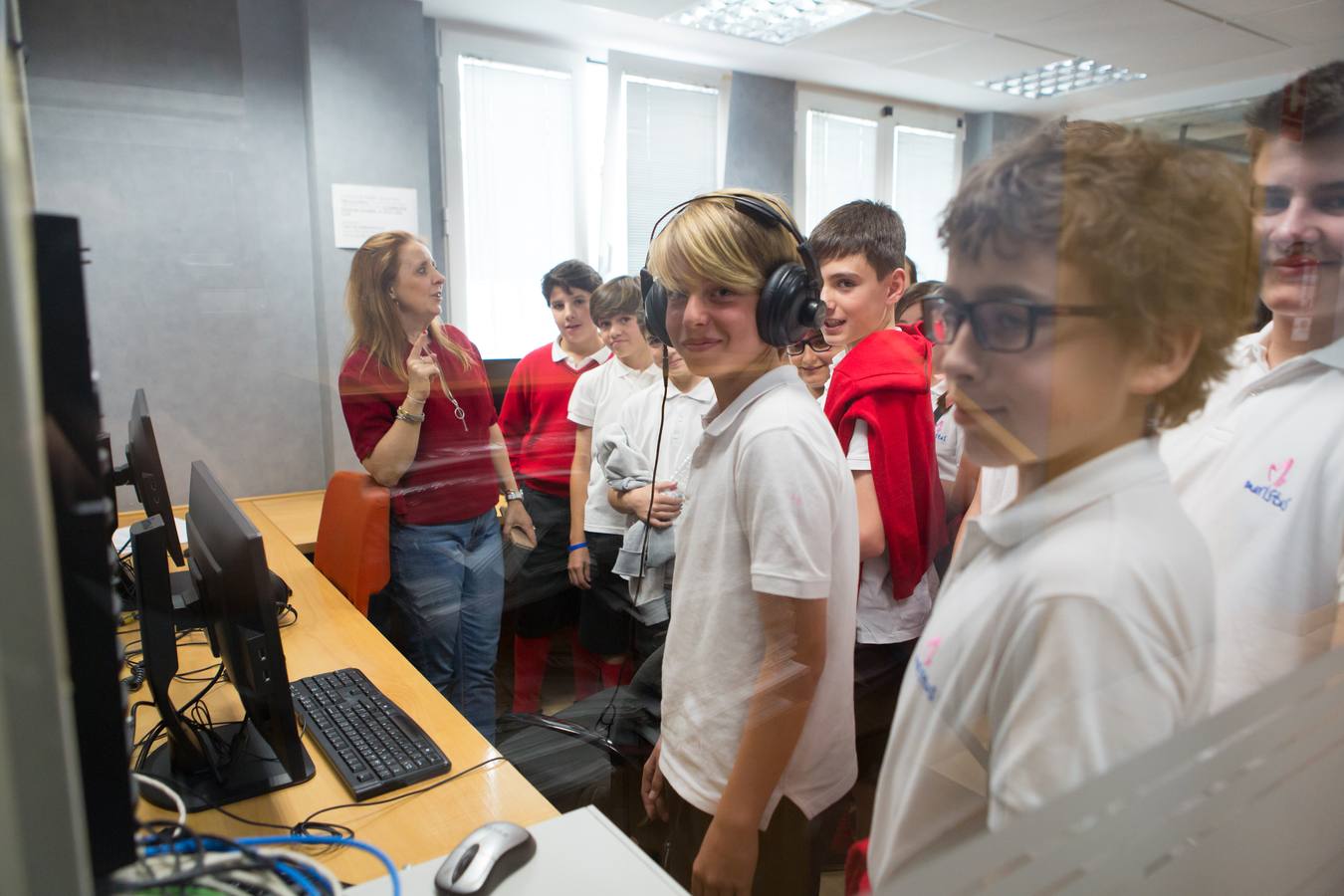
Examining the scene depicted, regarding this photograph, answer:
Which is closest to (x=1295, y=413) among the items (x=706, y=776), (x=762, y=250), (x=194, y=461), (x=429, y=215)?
(x=762, y=250)

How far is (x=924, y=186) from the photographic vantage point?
90cm

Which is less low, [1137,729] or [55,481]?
[55,481]

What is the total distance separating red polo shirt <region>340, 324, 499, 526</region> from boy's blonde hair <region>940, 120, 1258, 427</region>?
1032 mm

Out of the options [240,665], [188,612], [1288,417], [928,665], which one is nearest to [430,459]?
[188,612]

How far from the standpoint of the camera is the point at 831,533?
3.05 feet

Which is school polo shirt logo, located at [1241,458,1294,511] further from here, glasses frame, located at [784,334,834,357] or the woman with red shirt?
the woman with red shirt

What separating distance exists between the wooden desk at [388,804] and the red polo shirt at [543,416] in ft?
1.84

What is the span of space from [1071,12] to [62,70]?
3.59 ft

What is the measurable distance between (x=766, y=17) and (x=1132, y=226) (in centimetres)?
65

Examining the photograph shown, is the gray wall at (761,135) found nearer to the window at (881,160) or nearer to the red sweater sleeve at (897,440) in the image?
the window at (881,160)

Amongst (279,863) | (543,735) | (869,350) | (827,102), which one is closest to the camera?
(279,863)

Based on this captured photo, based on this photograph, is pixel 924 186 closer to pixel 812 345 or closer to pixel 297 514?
pixel 812 345

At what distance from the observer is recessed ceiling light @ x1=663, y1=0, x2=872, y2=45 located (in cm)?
105

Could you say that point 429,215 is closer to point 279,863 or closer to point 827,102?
point 827,102
